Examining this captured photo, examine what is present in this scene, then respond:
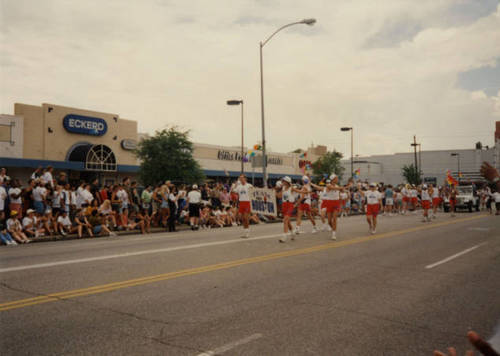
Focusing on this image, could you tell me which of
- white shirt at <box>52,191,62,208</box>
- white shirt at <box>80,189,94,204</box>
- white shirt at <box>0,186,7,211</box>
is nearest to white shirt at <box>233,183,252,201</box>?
white shirt at <box>80,189,94,204</box>

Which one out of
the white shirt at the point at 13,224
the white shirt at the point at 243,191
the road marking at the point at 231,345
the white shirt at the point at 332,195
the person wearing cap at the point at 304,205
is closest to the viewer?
the road marking at the point at 231,345

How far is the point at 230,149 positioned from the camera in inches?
1984

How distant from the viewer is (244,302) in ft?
19.9

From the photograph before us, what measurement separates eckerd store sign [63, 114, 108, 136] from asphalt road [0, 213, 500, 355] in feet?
80.9

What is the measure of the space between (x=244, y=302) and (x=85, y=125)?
31776mm

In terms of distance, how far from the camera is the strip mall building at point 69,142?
30.0m

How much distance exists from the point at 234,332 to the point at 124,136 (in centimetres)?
3502

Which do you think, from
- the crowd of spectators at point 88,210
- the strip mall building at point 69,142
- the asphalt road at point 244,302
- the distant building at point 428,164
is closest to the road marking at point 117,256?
the asphalt road at point 244,302

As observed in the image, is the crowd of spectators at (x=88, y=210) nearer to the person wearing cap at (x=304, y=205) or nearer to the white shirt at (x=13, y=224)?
the white shirt at (x=13, y=224)

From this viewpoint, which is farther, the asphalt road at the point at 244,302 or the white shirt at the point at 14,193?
the white shirt at the point at 14,193

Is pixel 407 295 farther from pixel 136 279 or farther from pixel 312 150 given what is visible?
pixel 312 150

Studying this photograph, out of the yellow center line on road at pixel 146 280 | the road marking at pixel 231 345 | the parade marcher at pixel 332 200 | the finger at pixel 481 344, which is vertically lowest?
the road marking at pixel 231 345

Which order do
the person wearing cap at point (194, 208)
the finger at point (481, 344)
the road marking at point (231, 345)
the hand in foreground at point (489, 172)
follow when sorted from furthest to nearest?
the person wearing cap at point (194, 208) < the road marking at point (231, 345) < the hand in foreground at point (489, 172) < the finger at point (481, 344)

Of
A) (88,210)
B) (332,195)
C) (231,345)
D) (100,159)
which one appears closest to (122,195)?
(88,210)
